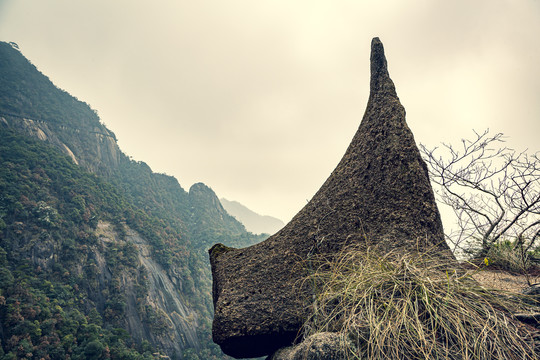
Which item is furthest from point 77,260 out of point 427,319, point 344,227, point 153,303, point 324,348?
point 427,319

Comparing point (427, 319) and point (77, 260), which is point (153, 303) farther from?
point (427, 319)

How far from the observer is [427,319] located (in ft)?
6.06

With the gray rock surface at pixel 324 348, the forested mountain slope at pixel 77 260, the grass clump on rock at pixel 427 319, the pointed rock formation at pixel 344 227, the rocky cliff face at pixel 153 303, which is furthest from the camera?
the rocky cliff face at pixel 153 303

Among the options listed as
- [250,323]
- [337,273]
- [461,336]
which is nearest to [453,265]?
[461,336]

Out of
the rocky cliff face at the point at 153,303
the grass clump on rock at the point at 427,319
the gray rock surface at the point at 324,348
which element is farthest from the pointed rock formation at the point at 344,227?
the rocky cliff face at the point at 153,303

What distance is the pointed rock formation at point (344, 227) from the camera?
2838 mm

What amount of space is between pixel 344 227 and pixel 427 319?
137 centimetres

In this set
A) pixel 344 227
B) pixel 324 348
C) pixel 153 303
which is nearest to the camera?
pixel 324 348

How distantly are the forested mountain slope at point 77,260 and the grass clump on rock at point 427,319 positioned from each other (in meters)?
36.9

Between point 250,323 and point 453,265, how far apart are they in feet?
6.75

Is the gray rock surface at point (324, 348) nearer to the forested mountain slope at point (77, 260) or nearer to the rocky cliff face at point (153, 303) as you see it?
the forested mountain slope at point (77, 260)

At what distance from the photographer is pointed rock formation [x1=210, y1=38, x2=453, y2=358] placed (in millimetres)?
2838

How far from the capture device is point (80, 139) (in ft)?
263

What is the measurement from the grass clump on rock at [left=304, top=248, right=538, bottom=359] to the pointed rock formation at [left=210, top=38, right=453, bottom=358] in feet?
1.92
